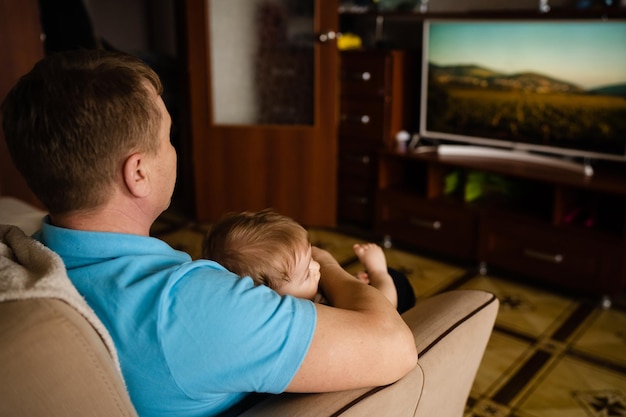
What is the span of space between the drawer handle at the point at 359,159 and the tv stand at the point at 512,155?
416mm

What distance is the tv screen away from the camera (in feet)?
9.12

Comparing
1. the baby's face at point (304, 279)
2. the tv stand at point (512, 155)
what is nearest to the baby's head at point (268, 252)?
the baby's face at point (304, 279)

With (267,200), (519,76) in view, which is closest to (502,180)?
(519,76)

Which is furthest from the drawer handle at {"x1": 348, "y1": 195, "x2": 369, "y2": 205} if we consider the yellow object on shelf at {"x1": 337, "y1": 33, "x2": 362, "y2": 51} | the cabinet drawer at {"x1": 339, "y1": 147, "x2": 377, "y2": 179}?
the yellow object on shelf at {"x1": 337, "y1": 33, "x2": 362, "y2": 51}

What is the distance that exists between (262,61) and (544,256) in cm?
186

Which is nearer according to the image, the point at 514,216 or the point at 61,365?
the point at 61,365

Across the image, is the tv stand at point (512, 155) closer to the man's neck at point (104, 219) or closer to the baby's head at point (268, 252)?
the baby's head at point (268, 252)

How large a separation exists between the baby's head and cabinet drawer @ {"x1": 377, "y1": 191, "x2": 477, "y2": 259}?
2.14 metres

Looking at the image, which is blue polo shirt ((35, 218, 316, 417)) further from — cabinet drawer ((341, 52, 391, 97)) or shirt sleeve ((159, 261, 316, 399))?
cabinet drawer ((341, 52, 391, 97))

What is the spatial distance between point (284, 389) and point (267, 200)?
293cm

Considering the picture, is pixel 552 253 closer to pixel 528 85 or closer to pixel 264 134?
pixel 528 85

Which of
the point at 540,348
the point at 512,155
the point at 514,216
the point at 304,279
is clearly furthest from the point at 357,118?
the point at 304,279

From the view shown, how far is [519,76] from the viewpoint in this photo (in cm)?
303

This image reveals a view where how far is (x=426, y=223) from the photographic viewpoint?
3305mm
